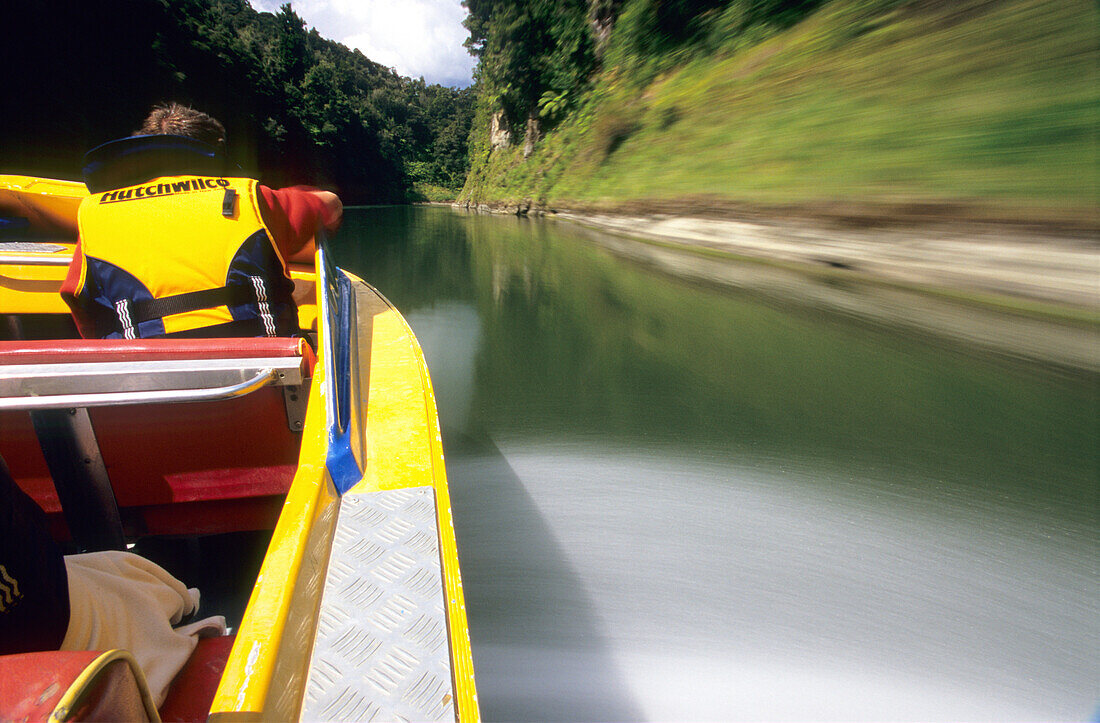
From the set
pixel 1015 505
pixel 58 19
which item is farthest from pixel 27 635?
pixel 58 19

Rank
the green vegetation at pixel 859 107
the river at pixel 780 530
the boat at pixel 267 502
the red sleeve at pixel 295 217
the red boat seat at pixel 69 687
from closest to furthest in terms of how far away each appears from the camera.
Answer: the red boat seat at pixel 69 687 → the boat at pixel 267 502 → the river at pixel 780 530 → the red sleeve at pixel 295 217 → the green vegetation at pixel 859 107

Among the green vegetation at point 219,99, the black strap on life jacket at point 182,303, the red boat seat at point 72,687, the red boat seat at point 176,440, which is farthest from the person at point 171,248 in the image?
the green vegetation at point 219,99

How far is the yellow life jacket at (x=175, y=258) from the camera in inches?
58.6

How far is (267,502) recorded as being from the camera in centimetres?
143

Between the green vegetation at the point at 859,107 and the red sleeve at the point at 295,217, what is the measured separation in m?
4.17

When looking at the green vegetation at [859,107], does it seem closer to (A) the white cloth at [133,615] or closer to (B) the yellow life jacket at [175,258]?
(B) the yellow life jacket at [175,258]

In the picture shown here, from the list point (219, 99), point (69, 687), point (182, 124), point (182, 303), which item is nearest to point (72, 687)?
point (69, 687)

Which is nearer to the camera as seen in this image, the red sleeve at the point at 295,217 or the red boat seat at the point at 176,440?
the red boat seat at the point at 176,440

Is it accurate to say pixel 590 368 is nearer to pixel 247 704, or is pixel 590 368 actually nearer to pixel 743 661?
pixel 743 661

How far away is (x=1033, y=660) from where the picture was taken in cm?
137

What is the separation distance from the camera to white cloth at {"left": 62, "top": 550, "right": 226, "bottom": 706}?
71 centimetres

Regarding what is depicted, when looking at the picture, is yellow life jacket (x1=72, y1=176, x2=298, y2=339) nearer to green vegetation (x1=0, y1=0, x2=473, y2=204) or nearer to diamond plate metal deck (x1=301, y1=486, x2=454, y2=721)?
diamond plate metal deck (x1=301, y1=486, x2=454, y2=721)

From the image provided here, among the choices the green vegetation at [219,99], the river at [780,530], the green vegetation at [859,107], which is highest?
the green vegetation at [219,99]

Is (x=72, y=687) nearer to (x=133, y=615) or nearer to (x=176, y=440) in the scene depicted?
(x=133, y=615)
